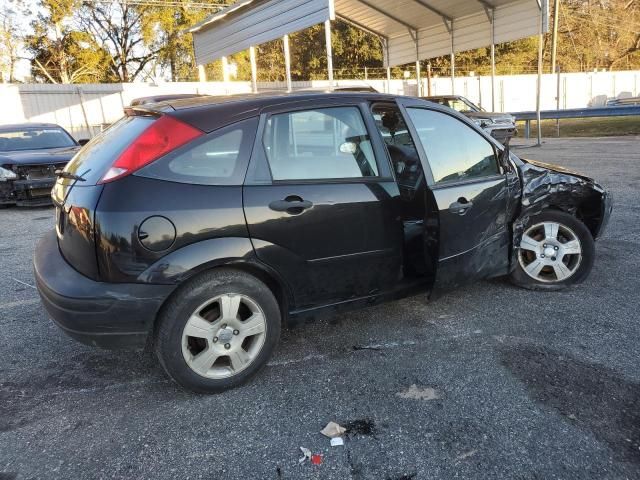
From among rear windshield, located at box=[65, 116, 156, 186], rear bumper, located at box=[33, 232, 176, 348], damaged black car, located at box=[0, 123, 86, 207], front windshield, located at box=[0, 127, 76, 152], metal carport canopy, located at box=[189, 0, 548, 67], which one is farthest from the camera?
metal carport canopy, located at box=[189, 0, 548, 67]

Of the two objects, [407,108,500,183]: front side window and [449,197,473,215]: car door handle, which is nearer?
[449,197,473,215]: car door handle

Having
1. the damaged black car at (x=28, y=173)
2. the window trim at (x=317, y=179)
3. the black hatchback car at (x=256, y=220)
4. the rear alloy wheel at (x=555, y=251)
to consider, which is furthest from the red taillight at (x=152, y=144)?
the damaged black car at (x=28, y=173)

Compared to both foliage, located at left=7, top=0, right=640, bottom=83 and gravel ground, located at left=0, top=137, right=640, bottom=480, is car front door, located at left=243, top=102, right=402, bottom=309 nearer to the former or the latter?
gravel ground, located at left=0, top=137, right=640, bottom=480

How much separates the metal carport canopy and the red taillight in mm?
9783

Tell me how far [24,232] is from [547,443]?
739cm

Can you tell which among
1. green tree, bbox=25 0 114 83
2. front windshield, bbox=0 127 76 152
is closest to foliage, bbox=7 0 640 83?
green tree, bbox=25 0 114 83

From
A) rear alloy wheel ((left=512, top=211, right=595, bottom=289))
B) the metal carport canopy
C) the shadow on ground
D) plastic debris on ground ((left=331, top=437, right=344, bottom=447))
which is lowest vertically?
the shadow on ground

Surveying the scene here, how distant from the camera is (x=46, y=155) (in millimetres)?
9078

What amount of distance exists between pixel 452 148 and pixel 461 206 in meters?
0.49

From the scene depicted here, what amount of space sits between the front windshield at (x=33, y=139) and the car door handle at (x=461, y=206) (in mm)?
9234

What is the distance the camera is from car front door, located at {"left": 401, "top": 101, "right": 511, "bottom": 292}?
11.1 ft

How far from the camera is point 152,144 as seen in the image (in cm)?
272

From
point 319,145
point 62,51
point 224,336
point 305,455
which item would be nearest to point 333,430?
point 305,455

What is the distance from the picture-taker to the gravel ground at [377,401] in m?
2.32
